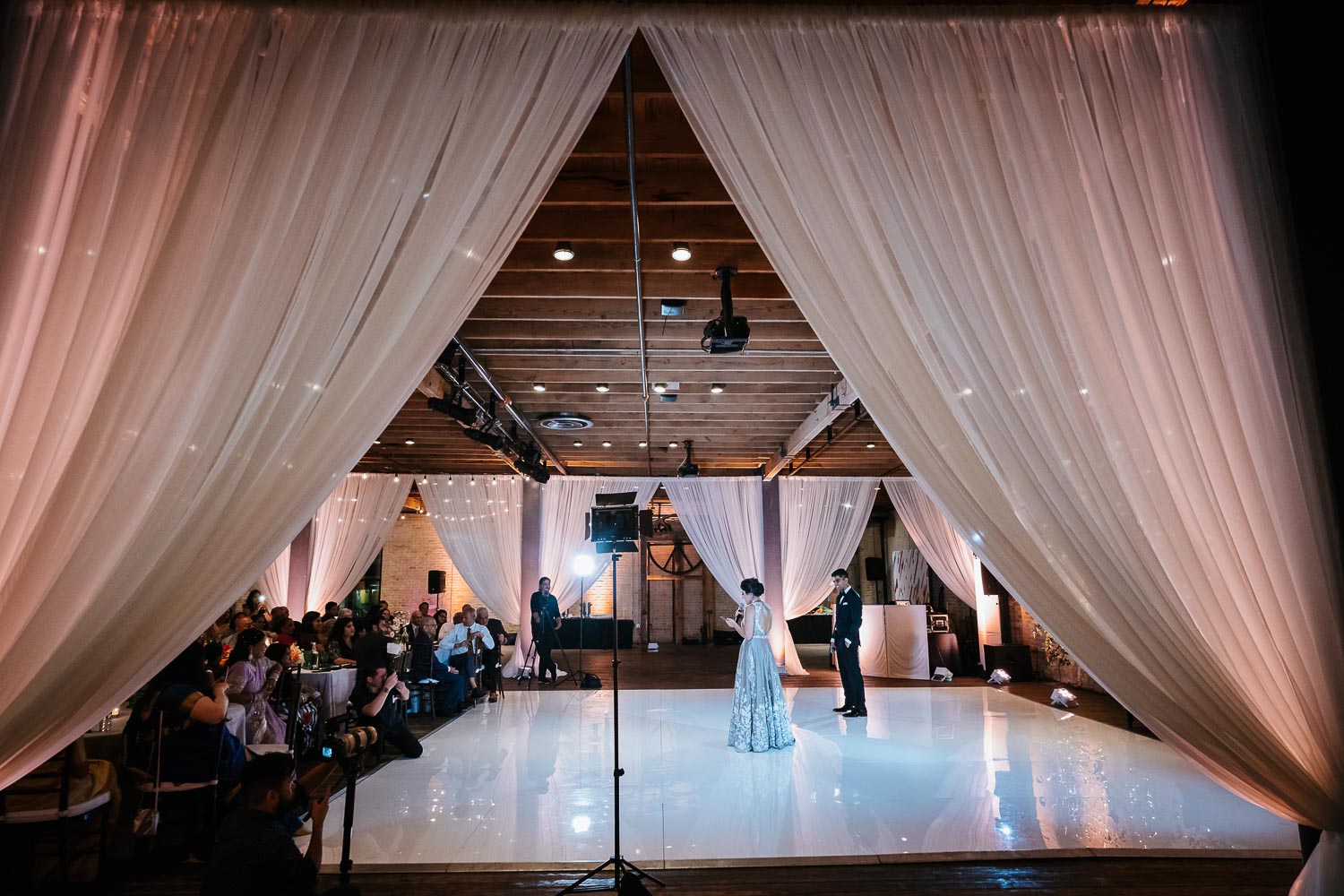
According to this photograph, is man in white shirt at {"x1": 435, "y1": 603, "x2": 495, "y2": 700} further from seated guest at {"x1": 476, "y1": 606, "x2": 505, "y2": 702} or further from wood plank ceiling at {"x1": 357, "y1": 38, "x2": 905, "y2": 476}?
wood plank ceiling at {"x1": 357, "y1": 38, "x2": 905, "y2": 476}

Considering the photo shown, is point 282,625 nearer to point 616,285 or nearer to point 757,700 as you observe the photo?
point 757,700

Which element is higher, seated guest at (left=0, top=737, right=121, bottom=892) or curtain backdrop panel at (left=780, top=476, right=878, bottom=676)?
curtain backdrop panel at (left=780, top=476, right=878, bottom=676)

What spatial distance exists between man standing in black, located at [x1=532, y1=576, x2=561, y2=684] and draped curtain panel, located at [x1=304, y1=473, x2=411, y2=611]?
3.10 m

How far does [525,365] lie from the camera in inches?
250

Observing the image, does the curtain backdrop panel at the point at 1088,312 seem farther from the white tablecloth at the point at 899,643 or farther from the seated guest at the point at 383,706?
the white tablecloth at the point at 899,643

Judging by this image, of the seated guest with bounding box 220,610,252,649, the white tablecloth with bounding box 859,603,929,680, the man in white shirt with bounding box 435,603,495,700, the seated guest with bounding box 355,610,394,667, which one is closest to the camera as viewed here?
the seated guest with bounding box 355,610,394,667

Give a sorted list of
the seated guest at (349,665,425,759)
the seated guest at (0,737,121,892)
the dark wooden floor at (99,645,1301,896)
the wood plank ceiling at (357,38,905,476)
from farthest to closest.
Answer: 1. the seated guest at (349,665,425,759)
2. the wood plank ceiling at (357,38,905,476)
3. the seated guest at (0,737,121,892)
4. the dark wooden floor at (99,645,1301,896)

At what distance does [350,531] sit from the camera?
11508 millimetres

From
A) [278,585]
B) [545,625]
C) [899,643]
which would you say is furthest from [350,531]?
[899,643]

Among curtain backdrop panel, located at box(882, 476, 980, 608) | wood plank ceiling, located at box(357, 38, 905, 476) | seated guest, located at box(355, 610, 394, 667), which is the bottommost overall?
seated guest, located at box(355, 610, 394, 667)

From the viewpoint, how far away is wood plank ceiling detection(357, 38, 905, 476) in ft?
11.5

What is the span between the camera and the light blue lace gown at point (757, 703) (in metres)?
5.71

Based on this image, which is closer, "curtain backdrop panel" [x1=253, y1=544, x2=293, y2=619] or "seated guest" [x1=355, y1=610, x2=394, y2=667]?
"seated guest" [x1=355, y1=610, x2=394, y2=667]

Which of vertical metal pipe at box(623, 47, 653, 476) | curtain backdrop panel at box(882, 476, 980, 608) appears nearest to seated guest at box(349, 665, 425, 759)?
vertical metal pipe at box(623, 47, 653, 476)
